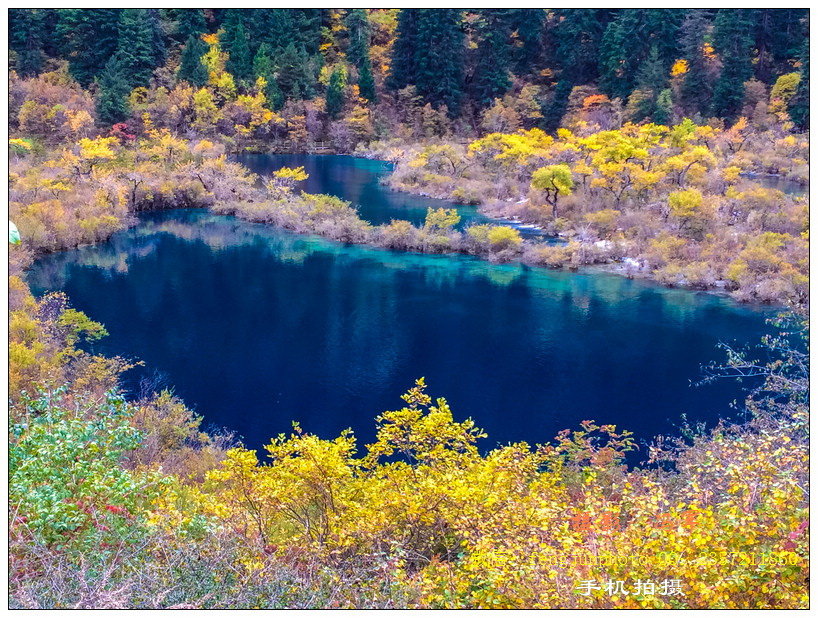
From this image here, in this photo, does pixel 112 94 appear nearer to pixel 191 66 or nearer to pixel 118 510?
pixel 191 66

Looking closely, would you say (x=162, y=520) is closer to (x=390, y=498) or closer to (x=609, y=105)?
(x=390, y=498)

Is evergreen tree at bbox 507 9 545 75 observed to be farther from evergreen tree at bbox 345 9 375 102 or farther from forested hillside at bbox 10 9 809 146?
evergreen tree at bbox 345 9 375 102

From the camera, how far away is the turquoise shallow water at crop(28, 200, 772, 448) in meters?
17.4

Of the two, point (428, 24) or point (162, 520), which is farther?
point (428, 24)

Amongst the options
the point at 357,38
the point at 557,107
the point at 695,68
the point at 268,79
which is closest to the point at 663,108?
the point at 695,68

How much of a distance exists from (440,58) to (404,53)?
3.48 metres

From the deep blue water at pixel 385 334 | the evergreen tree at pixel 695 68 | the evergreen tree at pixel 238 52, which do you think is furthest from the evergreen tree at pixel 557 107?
the deep blue water at pixel 385 334

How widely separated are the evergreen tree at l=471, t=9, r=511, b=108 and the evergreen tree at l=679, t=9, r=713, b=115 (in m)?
13.9

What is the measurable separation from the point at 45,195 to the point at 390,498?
2947cm

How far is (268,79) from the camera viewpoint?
6053 centimetres

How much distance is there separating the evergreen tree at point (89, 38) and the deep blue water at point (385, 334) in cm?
2739

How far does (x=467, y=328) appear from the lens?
22969mm

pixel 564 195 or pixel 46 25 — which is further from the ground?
pixel 46 25

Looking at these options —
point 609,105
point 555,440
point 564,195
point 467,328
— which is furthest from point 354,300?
point 609,105
